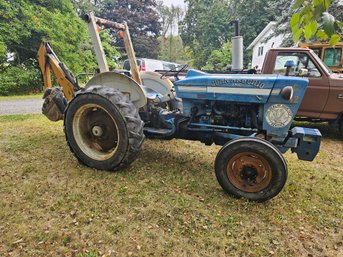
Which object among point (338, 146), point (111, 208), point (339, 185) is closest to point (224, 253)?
point (111, 208)

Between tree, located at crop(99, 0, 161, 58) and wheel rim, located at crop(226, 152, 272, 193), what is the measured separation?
32.1 m

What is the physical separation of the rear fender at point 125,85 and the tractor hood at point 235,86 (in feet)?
1.61

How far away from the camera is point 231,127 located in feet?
10.5

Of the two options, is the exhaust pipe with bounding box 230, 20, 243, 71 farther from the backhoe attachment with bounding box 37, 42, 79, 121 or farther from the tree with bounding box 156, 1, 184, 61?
the tree with bounding box 156, 1, 184, 61

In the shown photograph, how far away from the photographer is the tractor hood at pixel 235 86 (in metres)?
2.89

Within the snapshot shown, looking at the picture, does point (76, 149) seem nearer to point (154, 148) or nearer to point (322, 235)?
point (154, 148)

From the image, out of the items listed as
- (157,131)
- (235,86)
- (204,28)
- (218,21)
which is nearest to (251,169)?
(235,86)

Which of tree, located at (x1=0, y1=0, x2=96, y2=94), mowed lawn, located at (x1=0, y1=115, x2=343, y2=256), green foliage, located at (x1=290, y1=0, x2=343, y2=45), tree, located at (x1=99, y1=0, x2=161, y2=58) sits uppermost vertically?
tree, located at (x1=99, y1=0, x2=161, y2=58)

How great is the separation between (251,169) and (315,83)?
350 centimetres

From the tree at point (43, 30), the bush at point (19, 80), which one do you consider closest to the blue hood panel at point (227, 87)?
the bush at point (19, 80)

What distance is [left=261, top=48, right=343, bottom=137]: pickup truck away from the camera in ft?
17.0

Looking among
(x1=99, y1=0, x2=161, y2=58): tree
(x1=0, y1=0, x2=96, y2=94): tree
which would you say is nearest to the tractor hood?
(x1=0, y1=0, x2=96, y2=94): tree

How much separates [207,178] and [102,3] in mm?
36448

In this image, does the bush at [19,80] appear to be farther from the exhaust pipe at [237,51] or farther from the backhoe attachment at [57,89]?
the exhaust pipe at [237,51]
